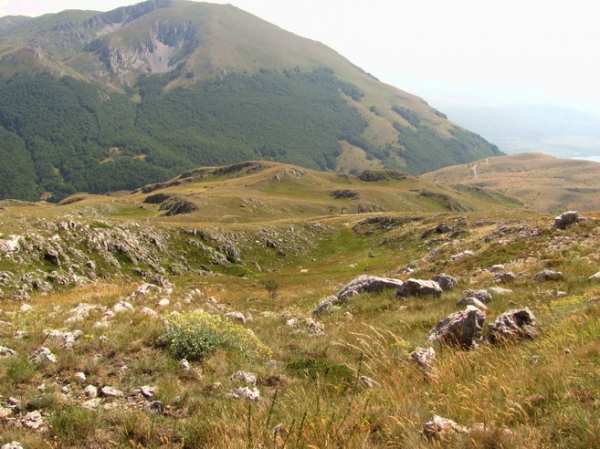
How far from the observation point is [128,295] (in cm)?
1645

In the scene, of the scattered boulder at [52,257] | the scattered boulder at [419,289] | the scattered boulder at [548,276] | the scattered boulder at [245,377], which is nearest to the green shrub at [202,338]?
the scattered boulder at [245,377]

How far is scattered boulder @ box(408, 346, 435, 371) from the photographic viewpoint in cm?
743

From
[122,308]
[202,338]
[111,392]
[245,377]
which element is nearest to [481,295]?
[245,377]

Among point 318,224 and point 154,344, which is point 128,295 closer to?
point 154,344

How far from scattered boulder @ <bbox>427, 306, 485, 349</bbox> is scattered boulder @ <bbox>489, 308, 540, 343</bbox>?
34 cm

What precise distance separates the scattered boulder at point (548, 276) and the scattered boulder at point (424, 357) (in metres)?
9.64

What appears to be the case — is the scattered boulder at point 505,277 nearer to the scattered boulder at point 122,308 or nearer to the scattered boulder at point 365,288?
the scattered boulder at point 365,288

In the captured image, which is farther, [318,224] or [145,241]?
[318,224]

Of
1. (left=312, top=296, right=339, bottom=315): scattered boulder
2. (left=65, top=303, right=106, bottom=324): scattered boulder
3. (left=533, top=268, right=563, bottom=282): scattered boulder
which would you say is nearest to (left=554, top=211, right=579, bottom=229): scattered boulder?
(left=533, top=268, right=563, bottom=282): scattered boulder

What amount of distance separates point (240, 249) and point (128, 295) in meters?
37.5

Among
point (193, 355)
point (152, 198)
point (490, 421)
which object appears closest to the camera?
point (490, 421)

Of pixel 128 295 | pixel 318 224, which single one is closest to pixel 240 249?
pixel 318 224

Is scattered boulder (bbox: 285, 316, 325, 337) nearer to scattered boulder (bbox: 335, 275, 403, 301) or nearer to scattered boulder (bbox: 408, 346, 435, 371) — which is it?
scattered boulder (bbox: 408, 346, 435, 371)

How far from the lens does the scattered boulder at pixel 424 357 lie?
24.4 feet
